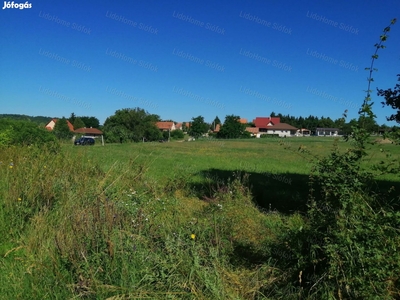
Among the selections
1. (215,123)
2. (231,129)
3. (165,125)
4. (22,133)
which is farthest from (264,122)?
(22,133)

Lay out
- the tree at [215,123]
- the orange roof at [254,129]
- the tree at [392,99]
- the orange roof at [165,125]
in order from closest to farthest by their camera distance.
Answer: the tree at [392,99] → the orange roof at [254,129] → the orange roof at [165,125] → the tree at [215,123]

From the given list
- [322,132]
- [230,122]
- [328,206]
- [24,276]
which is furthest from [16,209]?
[322,132]

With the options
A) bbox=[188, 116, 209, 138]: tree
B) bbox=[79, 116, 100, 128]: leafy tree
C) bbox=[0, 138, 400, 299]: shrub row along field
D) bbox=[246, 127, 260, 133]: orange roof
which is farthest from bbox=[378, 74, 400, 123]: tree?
bbox=[246, 127, 260, 133]: orange roof

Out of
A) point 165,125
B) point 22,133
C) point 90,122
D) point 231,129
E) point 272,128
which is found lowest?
point 22,133

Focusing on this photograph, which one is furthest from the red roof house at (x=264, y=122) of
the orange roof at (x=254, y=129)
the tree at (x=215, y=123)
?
the tree at (x=215, y=123)

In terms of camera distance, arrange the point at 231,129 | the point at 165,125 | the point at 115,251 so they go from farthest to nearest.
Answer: the point at 165,125 → the point at 231,129 → the point at 115,251

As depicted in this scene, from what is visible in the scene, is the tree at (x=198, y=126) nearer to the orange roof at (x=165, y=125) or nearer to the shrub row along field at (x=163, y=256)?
the orange roof at (x=165, y=125)

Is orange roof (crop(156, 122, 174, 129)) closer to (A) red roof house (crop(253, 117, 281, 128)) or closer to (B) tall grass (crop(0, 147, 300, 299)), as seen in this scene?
(A) red roof house (crop(253, 117, 281, 128))

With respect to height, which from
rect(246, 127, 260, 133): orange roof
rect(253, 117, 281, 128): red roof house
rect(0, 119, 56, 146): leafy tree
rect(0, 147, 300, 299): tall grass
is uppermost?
rect(253, 117, 281, 128): red roof house

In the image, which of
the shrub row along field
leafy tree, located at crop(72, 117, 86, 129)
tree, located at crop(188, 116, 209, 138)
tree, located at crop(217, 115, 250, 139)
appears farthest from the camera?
tree, located at crop(188, 116, 209, 138)

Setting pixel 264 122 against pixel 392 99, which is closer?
pixel 392 99

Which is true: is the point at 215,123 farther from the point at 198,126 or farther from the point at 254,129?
the point at 198,126

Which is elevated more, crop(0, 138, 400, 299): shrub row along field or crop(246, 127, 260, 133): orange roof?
crop(246, 127, 260, 133): orange roof

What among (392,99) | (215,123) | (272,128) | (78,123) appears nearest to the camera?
(392,99)
